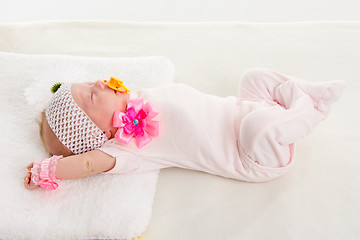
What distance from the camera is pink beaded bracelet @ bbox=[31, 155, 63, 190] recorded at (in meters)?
1.17

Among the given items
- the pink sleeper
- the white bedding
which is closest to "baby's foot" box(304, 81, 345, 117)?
the pink sleeper

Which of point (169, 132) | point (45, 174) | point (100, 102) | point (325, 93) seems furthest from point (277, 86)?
point (45, 174)

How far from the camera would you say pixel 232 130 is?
1.24 m

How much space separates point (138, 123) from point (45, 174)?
349 mm

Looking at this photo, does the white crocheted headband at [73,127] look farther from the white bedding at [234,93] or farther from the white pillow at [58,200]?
the white bedding at [234,93]

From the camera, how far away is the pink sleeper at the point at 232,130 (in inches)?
45.4

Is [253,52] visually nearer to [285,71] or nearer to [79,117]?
[285,71]

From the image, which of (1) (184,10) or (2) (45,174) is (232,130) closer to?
(2) (45,174)

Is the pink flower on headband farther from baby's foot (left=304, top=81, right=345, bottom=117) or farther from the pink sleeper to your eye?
baby's foot (left=304, top=81, right=345, bottom=117)

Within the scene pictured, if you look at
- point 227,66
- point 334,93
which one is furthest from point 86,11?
point 334,93

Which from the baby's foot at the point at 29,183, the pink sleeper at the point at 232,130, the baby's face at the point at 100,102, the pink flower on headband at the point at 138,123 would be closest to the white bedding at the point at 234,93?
the pink sleeper at the point at 232,130

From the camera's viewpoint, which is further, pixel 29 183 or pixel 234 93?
pixel 234 93

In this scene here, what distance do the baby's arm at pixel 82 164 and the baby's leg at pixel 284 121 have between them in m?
0.47

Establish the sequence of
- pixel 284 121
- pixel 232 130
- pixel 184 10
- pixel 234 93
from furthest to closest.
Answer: pixel 184 10
pixel 234 93
pixel 232 130
pixel 284 121
